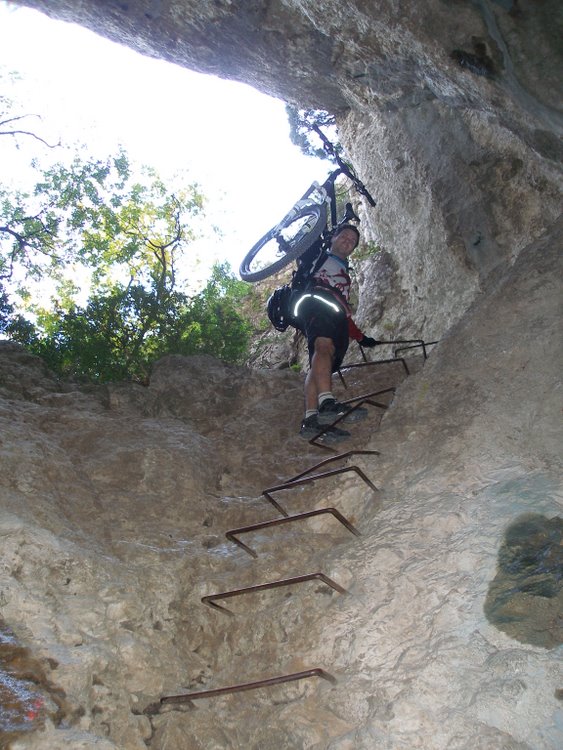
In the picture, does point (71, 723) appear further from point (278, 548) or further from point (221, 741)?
point (278, 548)

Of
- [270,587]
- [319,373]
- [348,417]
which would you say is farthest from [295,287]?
[270,587]

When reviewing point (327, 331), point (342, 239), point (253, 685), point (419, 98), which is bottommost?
point (253, 685)

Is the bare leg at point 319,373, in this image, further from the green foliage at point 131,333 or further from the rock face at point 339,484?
the green foliage at point 131,333

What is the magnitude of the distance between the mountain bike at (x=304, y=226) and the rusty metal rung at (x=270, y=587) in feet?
14.2

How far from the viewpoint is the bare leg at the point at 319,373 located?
6.65 m

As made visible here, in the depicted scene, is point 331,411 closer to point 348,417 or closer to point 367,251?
point 348,417

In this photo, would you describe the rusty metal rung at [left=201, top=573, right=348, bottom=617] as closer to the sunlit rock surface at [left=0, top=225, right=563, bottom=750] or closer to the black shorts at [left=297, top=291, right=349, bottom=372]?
the sunlit rock surface at [left=0, top=225, right=563, bottom=750]

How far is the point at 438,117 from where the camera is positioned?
8492 millimetres

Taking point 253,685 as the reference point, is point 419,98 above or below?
above

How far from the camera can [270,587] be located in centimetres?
401

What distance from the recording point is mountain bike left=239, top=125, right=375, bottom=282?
7.86 metres

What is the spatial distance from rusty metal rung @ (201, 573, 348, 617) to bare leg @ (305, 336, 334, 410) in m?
2.61

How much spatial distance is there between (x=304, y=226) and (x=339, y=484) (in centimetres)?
399

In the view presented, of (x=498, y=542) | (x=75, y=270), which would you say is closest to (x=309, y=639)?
(x=498, y=542)
